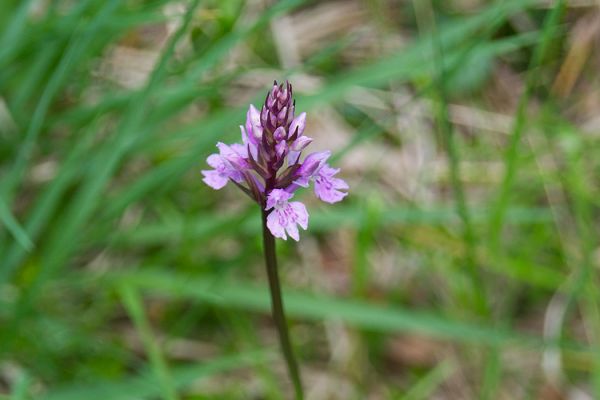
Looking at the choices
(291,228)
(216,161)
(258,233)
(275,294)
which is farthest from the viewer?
(258,233)

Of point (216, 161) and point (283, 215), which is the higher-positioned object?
point (216, 161)

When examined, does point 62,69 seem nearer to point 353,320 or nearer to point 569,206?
point 353,320

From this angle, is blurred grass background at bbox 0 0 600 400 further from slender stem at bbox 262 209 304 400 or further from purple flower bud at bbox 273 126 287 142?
purple flower bud at bbox 273 126 287 142

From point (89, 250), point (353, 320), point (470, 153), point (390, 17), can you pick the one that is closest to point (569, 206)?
point (470, 153)

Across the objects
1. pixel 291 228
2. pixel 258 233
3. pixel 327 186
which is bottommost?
pixel 291 228

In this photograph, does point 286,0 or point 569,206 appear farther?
point 569,206

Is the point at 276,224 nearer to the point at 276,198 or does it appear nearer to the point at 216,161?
the point at 276,198

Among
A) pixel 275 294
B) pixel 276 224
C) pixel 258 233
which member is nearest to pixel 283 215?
pixel 276 224
